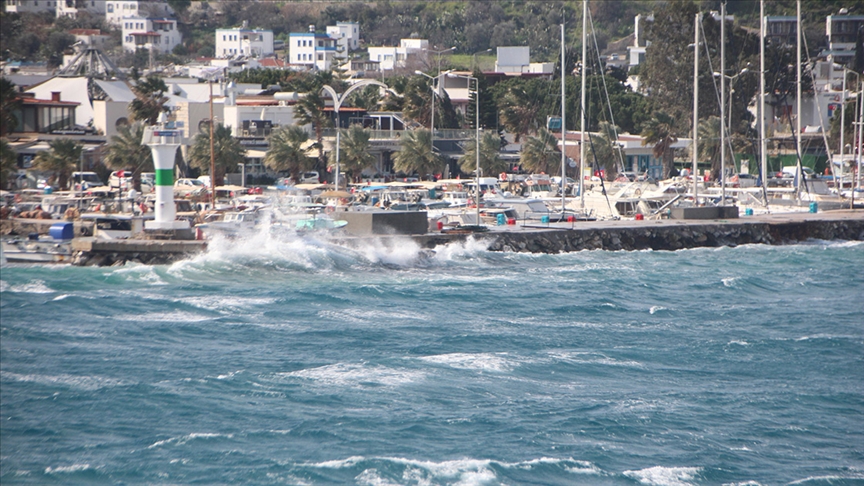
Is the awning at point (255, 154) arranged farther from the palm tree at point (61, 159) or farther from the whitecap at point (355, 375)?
the whitecap at point (355, 375)

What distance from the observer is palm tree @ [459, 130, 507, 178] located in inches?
2336

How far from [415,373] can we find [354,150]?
3358cm

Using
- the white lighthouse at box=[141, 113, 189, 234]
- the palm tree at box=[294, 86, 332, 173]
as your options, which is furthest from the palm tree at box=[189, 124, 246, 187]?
the white lighthouse at box=[141, 113, 189, 234]

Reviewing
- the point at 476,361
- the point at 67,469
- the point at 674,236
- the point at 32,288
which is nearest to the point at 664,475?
the point at 476,361

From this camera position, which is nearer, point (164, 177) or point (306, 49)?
point (164, 177)

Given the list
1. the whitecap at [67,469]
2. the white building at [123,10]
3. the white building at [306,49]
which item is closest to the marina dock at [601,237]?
the whitecap at [67,469]

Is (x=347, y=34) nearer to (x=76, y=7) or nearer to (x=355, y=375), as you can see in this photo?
(x=76, y=7)

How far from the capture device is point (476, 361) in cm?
2445

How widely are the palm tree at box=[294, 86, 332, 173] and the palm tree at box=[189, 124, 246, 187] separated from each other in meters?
5.91

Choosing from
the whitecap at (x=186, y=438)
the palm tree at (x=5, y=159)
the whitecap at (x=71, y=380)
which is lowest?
the whitecap at (x=186, y=438)

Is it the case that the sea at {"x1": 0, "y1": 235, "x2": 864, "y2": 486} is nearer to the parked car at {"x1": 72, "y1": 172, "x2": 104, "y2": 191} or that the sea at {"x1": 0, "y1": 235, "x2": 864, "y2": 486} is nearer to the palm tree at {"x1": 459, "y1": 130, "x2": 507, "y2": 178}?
the parked car at {"x1": 72, "y1": 172, "x2": 104, "y2": 191}

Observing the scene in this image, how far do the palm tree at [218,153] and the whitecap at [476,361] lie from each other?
30345 mm

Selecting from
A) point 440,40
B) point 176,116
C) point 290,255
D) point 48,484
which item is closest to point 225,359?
point 48,484

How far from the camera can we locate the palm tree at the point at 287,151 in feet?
181
